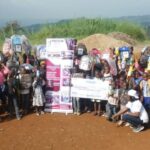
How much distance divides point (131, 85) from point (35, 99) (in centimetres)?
297

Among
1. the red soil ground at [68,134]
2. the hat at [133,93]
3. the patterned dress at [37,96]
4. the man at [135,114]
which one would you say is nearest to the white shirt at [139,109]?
the man at [135,114]

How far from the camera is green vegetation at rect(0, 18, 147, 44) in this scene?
31.8 meters

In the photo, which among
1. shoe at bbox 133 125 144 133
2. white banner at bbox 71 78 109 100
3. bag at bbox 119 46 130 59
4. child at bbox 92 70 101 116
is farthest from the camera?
bag at bbox 119 46 130 59

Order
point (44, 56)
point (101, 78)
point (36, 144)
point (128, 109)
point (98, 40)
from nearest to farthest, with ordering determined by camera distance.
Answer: point (36, 144), point (128, 109), point (101, 78), point (44, 56), point (98, 40)

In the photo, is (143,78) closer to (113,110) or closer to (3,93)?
(113,110)

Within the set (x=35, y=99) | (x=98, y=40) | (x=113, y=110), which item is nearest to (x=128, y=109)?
(x=113, y=110)

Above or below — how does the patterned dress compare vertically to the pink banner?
below

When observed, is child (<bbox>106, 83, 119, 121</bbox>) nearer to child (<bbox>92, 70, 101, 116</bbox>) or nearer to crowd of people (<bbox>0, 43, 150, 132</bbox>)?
crowd of people (<bbox>0, 43, 150, 132</bbox>)

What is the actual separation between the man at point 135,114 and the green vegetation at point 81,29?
19.3m

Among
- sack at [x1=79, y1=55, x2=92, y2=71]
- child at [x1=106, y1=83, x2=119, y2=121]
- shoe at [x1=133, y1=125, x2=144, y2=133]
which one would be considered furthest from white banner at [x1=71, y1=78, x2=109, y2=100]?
shoe at [x1=133, y1=125, x2=144, y2=133]

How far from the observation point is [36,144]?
11.4 metres

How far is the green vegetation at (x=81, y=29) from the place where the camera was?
31766 mm

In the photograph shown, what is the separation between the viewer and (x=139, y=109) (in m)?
11.9

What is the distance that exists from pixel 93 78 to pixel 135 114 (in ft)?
6.97
